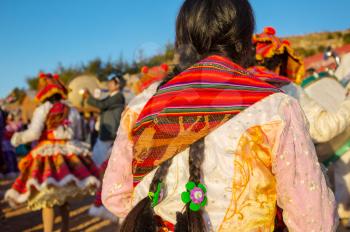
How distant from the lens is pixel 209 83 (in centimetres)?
149

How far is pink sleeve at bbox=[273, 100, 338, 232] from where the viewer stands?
1436 mm

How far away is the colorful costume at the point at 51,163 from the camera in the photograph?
472 centimetres

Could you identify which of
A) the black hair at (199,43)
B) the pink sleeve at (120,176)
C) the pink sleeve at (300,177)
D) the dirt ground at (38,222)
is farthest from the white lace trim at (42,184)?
the pink sleeve at (300,177)

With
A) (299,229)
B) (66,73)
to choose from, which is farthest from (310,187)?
(66,73)

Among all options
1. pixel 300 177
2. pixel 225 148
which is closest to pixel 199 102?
pixel 225 148

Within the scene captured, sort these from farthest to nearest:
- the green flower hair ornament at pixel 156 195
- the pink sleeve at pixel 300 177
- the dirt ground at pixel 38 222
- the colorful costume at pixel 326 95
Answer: the dirt ground at pixel 38 222, the colorful costume at pixel 326 95, the green flower hair ornament at pixel 156 195, the pink sleeve at pixel 300 177

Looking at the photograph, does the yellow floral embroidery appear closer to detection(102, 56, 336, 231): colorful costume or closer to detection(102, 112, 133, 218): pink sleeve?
detection(102, 56, 336, 231): colorful costume

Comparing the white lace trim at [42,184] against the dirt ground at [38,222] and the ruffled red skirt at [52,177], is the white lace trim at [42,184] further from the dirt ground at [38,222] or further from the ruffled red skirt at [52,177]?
the dirt ground at [38,222]

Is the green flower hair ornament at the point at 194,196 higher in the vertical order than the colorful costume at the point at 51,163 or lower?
higher

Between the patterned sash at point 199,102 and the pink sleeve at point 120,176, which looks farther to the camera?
the pink sleeve at point 120,176

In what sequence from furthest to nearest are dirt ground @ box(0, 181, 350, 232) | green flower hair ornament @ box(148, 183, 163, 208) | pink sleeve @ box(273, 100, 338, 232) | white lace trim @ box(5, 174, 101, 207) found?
dirt ground @ box(0, 181, 350, 232)
white lace trim @ box(5, 174, 101, 207)
green flower hair ornament @ box(148, 183, 163, 208)
pink sleeve @ box(273, 100, 338, 232)

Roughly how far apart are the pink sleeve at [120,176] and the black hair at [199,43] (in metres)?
0.18

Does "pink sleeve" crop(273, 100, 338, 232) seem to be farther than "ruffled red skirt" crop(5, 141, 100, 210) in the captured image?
No

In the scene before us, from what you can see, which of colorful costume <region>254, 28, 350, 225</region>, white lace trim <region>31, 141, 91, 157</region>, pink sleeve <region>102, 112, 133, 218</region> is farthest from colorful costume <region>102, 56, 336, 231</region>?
white lace trim <region>31, 141, 91, 157</region>
